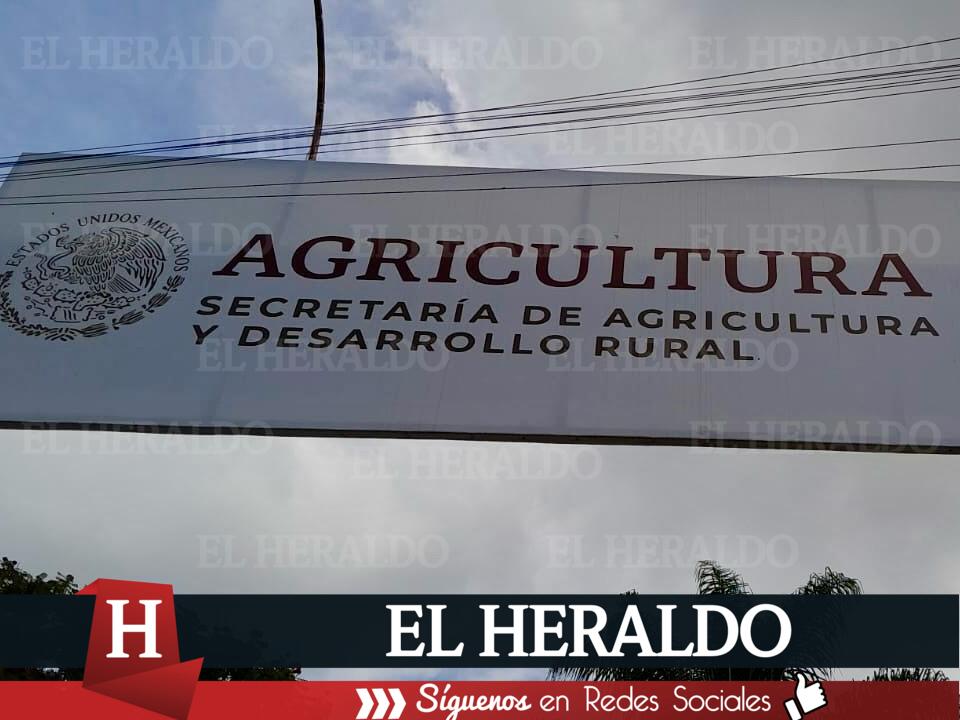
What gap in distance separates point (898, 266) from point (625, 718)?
408cm

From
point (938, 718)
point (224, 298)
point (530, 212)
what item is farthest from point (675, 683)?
point (224, 298)

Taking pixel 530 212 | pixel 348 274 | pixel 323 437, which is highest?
pixel 530 212

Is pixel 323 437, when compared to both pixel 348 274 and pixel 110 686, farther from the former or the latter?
pixel 110 686

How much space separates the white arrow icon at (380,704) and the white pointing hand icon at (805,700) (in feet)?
8.98

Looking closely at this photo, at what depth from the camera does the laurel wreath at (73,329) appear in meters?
8.64

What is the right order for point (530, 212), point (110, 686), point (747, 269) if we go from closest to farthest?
1. point (110, 686)
2. point (747, 269)
3. point (530, 212)

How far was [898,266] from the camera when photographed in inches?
350

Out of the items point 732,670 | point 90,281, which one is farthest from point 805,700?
point 90,281

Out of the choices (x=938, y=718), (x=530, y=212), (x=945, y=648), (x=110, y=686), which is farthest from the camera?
(x=530, y=212)

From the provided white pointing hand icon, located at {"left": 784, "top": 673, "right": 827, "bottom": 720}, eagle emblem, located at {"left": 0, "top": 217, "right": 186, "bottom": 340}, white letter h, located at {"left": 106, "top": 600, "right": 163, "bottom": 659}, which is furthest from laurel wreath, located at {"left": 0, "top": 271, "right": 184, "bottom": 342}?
white pointing hand icon, located at {"left": 784, "top": 673, "right": 827, "bottom": 720}

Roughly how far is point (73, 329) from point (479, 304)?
305cm

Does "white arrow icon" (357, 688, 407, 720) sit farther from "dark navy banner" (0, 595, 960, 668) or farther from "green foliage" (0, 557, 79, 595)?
"green foliage" (0, 557, 79, 595)

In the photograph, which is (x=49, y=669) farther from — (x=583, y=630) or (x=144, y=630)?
(x=583, y=630)

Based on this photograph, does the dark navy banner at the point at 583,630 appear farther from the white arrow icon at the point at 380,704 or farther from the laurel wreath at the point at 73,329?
the laurel wreath at the point at 73,329
